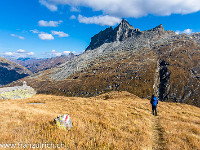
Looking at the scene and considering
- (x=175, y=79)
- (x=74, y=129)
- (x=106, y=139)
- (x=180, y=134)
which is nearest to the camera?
(x=106, y=139)

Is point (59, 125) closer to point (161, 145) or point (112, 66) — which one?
point (161, 145)

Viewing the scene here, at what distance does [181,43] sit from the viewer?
180 m

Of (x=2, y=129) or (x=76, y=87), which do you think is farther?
(x=76, y=87)

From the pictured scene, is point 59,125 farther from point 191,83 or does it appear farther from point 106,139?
point 191,83

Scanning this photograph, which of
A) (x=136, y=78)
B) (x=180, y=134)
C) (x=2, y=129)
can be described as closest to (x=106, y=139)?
(x=180, y=134)

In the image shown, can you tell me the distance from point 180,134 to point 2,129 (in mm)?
12203

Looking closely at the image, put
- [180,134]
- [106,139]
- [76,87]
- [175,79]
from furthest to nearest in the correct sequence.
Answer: [76,87] < [175,79] < [180,134] < [106,139]

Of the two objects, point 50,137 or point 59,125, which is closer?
point 50,137

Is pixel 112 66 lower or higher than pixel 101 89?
higher

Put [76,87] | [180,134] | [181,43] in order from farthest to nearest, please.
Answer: [181,43], [76,87], [180,134]

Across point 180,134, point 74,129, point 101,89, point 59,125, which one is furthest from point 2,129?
point 101,89

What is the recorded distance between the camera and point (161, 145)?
Answer: 6.88 metres

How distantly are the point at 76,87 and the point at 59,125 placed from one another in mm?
127402

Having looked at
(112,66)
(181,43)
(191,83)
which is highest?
(181,43)
